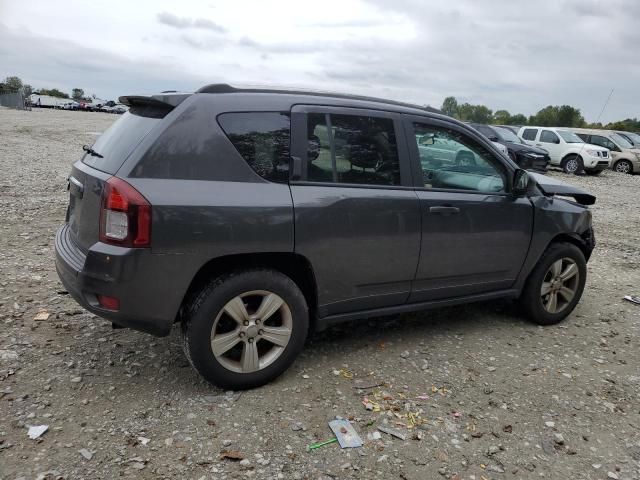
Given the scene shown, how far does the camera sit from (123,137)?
3.13m

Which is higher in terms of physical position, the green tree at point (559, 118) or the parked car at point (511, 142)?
the green tree at point (559, 118)

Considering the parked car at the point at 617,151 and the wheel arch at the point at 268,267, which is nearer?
the wheel arch at the point at 268,267

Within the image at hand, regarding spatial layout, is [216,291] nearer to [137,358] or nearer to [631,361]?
[137,358]

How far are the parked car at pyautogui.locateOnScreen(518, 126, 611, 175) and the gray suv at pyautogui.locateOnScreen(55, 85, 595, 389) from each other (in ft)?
57.1

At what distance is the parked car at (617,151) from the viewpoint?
21.5 meters

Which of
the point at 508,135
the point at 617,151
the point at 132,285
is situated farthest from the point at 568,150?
the point at 132,285

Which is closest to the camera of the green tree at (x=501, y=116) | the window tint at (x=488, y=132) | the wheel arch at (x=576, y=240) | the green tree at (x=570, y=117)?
the wheel arch at (x=576, y=240)

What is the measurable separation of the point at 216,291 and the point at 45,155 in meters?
14.0

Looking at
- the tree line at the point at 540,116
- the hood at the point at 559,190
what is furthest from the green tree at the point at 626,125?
the hood at the point at 559,190

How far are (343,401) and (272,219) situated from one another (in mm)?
1218

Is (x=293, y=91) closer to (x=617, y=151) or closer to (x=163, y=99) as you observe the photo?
(x=163, y=99)

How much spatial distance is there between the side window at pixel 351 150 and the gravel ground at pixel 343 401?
1.34 metres

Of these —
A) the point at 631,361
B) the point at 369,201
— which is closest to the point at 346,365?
the point at 369,201

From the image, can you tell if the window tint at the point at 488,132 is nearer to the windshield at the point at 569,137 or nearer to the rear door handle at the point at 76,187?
the windshield at the point at 569,137
